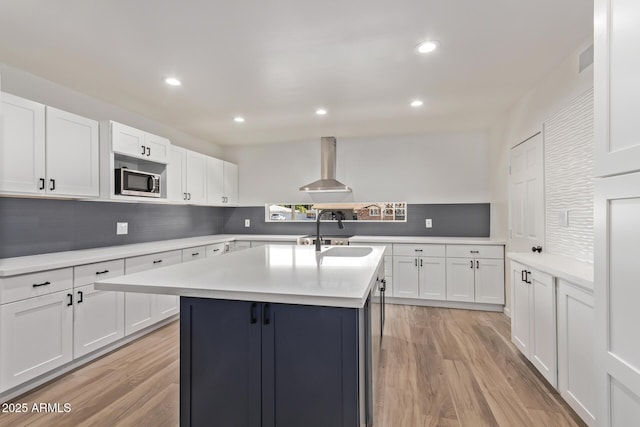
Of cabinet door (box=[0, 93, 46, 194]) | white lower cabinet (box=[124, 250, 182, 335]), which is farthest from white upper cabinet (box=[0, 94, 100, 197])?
white lower cabinet (box=[124, 250, 182, 335])

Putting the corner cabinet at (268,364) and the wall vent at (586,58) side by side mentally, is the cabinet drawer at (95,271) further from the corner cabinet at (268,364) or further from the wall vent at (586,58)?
the wall vent at (586,58)

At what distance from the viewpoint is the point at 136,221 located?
3.68 metres

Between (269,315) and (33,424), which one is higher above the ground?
(269,315)

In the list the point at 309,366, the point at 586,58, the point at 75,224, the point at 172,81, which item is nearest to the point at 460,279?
the point at 586,58

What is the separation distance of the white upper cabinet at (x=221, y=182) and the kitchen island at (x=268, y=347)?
126 inches

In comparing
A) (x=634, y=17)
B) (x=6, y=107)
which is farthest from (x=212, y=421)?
(x=6, y=107)

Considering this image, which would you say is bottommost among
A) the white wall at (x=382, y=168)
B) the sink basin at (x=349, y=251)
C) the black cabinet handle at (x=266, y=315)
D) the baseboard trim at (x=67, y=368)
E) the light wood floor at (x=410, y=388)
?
the light wood floor at (x=410, y=388)

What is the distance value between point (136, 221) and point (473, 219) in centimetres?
454

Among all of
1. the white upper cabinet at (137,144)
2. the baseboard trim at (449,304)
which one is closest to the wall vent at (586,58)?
the baseboard trim at (449,304)

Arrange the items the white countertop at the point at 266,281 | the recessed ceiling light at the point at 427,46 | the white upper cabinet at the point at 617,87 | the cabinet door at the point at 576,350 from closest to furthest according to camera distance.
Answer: the white upper cabinet at the point at 617,87 < the white countertop at the point at 266,281 < the cabinet door at the point at 576,350 < the recessed ceiling light at the point at 427,46

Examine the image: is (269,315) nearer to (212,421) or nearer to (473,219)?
(212,421)

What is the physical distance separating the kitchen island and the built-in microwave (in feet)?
5.84

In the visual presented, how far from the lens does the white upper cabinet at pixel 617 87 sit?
916mm

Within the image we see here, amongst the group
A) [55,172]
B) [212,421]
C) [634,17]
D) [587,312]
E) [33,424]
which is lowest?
[33,424]
